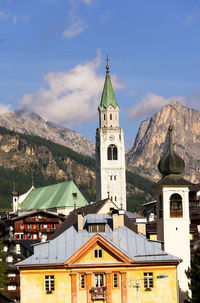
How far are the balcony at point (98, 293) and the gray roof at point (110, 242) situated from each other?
362cm

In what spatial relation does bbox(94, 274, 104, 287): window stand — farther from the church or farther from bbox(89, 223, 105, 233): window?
bbox(89, 223, 105, 233): window

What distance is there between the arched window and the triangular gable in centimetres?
1195

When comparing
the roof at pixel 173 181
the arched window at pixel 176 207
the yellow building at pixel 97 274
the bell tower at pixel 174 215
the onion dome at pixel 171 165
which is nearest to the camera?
the yellow building at pixel 97 274

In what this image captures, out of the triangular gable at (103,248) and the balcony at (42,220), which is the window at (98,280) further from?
the balcony at (42,220)

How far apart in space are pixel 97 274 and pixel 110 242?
3167 millimetres

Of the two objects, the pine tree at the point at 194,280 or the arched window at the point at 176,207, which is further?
the arched window at the point at 176,207

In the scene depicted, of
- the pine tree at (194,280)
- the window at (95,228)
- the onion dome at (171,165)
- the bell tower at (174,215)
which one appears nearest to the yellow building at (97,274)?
the pine tree at (194,280)

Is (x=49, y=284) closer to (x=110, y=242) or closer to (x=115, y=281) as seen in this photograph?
(x=115, y=281)

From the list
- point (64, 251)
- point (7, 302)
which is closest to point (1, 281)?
point (64, 251)

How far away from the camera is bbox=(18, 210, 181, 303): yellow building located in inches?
3031

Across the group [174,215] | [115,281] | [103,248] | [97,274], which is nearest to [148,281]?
[115,281]

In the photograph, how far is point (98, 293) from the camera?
76750 millimetres

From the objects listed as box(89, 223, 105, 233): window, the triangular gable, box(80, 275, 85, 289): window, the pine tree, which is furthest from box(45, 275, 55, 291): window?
the pine tree

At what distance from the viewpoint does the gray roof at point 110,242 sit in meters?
78.1
